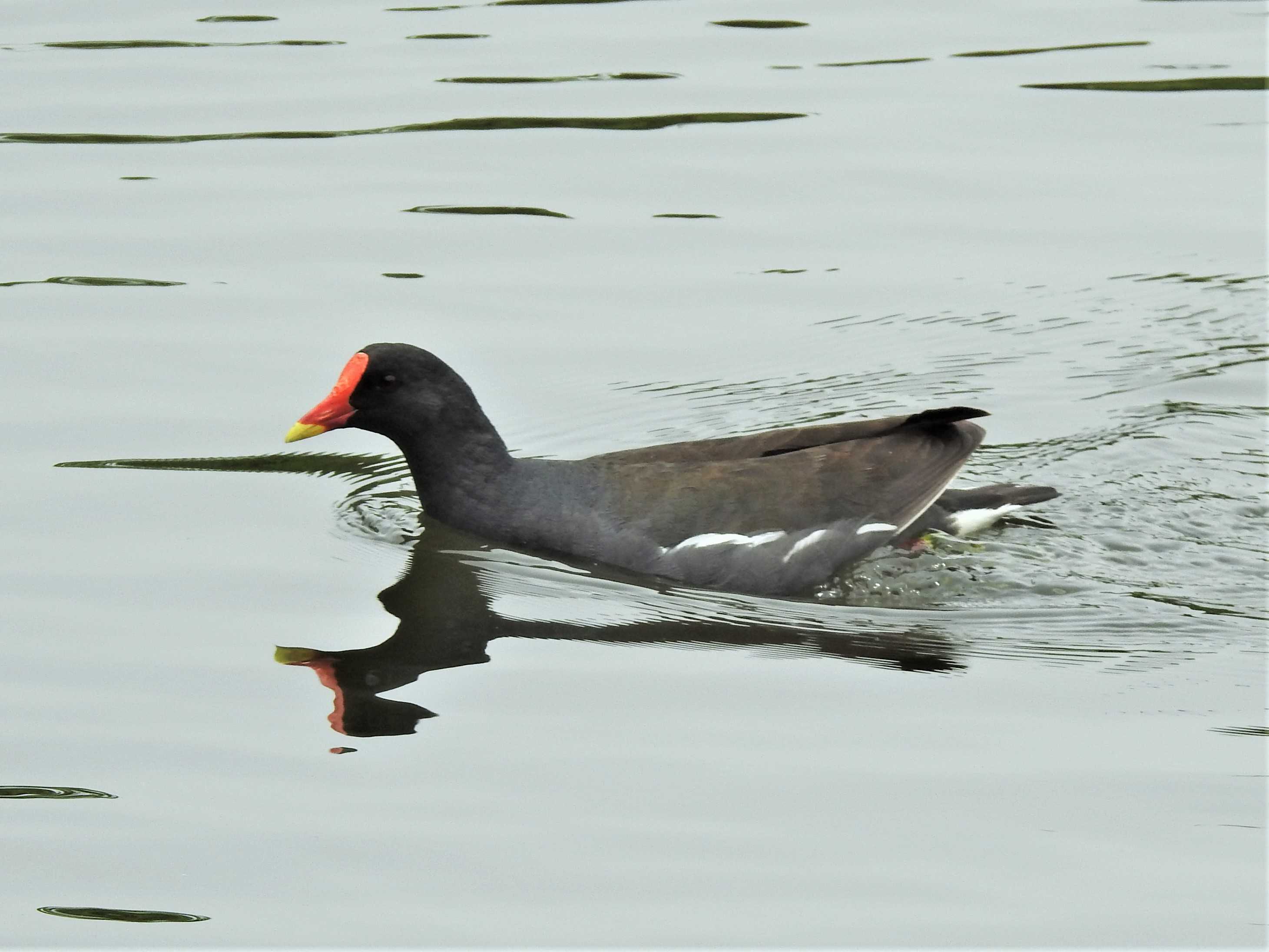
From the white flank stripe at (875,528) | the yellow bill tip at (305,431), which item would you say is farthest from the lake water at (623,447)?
the yellow bill tip at (305,431)

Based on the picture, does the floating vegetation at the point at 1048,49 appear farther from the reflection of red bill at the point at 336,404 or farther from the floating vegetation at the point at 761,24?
the reflection of red bill at the point at 336,404

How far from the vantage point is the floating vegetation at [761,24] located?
1368 cm

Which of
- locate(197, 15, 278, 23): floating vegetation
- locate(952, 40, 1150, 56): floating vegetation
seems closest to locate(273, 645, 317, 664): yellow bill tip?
locate(952, 40, 1150, 56): floating vegetation

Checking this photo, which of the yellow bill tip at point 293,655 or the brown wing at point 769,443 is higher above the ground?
the brown wing at point 769,443

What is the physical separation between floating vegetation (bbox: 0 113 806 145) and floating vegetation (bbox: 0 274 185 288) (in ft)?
7.22

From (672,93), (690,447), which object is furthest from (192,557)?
(672,93)

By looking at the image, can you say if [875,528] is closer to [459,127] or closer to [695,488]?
[695,488]

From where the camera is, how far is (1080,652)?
6215mm

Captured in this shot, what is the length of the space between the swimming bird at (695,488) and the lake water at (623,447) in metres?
0.15

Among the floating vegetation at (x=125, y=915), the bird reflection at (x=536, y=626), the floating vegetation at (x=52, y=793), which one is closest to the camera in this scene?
the floating vegetation at (x=125, y=915)

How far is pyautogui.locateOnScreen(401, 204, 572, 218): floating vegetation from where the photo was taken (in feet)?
34.6

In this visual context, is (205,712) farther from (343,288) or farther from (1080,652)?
(343,288)

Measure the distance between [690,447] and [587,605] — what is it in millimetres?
862

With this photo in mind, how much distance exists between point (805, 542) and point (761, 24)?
25.0ft
